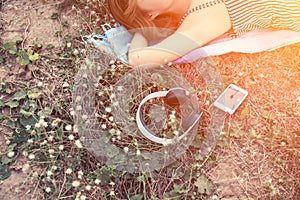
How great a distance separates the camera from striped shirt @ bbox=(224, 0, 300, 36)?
2857 mm

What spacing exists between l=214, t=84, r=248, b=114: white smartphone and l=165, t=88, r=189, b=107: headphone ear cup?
0.22 metres

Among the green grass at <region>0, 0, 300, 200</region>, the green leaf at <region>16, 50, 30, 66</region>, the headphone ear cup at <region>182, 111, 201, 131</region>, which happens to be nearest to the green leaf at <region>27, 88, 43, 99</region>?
the green grass at <region>0, 0, 300, 200</region>

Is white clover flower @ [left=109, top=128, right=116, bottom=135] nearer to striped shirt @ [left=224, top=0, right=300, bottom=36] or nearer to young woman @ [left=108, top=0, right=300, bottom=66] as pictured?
young woman @ [left=108, top=0, right=300, bottom=66]

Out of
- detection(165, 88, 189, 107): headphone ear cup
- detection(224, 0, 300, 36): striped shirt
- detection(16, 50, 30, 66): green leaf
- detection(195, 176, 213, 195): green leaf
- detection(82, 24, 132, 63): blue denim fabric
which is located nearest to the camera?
detection(195, 176, 213, 195): green leaf

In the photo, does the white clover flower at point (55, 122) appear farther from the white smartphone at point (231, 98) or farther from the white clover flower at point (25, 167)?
the white smartphone at point (231, 98)

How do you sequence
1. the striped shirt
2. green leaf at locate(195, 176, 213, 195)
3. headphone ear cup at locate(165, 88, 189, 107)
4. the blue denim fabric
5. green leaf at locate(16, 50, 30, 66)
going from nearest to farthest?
green leaf at locate(195, 176, 213, 195), headphone ear cup at locate(165, 88, 189, 107), the striped shirt, the blue denim fabric, green leaf at locate(16, 50, 30, 66)

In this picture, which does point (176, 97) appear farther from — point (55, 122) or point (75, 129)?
point (55, 122)

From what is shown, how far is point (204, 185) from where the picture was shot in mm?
2492

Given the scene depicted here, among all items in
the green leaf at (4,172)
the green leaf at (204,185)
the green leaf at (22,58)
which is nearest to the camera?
the green leaf at (204,185)

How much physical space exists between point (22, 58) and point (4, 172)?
0.87 metres

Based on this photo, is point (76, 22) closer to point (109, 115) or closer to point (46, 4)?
point (46, 4)

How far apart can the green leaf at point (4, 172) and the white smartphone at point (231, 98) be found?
129cm

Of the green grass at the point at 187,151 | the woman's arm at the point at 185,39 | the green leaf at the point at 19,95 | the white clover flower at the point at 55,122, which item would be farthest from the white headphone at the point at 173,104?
the green leaf at the point at 19,95

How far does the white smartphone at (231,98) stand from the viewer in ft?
9.20
